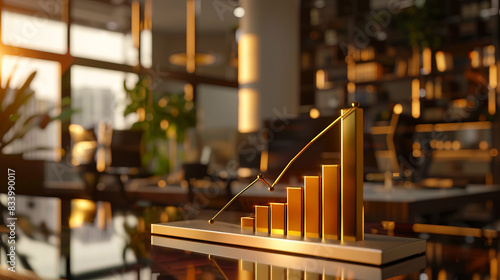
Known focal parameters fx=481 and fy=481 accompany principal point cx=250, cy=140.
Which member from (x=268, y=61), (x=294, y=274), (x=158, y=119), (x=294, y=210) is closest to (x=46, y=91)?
(x=158, y=119)

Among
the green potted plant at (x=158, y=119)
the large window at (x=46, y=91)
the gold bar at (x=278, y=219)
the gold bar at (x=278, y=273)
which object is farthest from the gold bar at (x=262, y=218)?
the large window at (x=46, y=91)

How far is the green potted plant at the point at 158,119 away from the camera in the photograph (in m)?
5.78

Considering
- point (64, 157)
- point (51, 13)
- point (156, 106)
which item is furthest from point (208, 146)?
point (51, 13)

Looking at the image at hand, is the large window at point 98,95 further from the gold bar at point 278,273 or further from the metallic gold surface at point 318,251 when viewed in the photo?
the gold bar at point 278,273

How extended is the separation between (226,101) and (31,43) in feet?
11.5

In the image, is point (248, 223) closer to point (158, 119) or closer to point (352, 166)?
point (352, 166)

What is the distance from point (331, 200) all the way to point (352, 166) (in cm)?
6

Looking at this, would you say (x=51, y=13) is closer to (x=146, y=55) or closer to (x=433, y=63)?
(x=146, y=55)

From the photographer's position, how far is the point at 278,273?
583mm

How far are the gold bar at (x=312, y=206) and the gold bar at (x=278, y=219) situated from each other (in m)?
0.04

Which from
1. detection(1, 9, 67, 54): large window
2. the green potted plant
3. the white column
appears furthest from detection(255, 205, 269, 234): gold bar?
the white column

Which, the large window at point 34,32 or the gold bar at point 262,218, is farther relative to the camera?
the large window at point 34,32

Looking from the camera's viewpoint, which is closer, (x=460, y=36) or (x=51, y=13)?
(x=460, y=36)

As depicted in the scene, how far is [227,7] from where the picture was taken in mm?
8570
